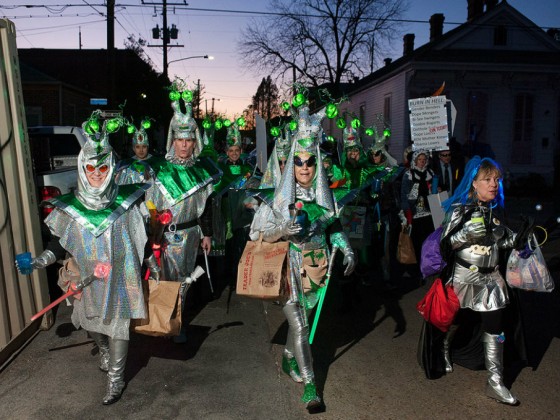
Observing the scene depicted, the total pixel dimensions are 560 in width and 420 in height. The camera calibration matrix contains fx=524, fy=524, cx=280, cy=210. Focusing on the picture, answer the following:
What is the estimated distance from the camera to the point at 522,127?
70.5 ft

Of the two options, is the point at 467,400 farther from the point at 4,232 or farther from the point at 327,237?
the point at 4,232

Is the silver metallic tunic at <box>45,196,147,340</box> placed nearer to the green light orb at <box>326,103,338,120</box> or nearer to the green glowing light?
the green glowing light

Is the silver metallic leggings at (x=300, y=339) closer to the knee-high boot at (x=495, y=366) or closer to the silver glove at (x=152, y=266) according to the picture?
the silver glove at (x=152, y=266)

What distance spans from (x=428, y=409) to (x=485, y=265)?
46.0 inches

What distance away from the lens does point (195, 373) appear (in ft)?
14.8

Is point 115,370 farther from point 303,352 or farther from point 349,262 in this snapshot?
point 349,262

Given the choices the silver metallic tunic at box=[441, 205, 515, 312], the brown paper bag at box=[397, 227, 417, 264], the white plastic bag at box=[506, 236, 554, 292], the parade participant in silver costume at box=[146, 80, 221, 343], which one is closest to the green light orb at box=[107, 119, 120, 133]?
the parade participant in silver costume at box=[146, 80, 221, 343]

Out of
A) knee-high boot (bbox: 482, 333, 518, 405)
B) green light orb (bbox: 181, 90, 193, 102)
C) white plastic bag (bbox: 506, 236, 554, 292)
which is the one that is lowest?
knee-high boot (bbox: 482, 333, 518, 405)

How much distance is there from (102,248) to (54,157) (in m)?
5.58

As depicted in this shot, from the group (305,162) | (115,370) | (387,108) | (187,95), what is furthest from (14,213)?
(387,108)

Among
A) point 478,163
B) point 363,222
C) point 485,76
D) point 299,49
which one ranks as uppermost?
point 299,49

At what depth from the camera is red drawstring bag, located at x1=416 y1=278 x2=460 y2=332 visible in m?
4.08

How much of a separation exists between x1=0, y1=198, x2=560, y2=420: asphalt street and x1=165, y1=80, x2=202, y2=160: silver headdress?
2.05 m

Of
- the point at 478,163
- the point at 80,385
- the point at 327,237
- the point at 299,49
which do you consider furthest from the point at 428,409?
the point at 299,49
